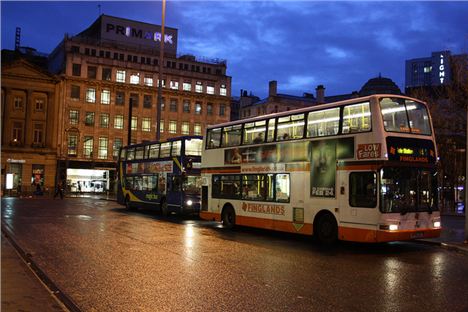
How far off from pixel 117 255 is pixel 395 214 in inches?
292

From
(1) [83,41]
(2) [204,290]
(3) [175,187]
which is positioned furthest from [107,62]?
(2) [204,290]

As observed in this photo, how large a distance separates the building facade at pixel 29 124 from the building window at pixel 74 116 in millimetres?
1995

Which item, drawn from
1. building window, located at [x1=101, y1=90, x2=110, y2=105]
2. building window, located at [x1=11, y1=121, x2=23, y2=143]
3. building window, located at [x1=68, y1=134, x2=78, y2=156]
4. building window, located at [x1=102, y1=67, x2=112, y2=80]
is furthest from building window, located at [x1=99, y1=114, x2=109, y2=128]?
building window, located at [x1=11, y1=121, x2=23, y2=143]

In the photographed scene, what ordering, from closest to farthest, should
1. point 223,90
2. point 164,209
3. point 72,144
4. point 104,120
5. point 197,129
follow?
point 164,209 → point 72,144 → point 104,120 → point 197,129 → point 223,90

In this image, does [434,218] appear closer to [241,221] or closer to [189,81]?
[241,221]

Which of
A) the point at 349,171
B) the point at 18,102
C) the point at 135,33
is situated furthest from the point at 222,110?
the point at 349,171

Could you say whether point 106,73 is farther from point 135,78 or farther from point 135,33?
point 135,33

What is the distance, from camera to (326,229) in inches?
580

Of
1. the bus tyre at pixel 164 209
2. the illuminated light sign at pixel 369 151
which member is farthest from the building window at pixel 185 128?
the illuminated light sign at pixel 369 151

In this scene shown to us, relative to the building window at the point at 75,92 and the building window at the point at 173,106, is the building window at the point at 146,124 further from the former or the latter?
the building window at the point at 75,92

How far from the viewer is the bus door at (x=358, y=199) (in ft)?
43.1

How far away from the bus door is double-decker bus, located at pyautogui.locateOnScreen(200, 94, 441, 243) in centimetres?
3

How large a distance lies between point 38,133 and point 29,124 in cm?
167

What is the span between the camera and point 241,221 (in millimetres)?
18750
